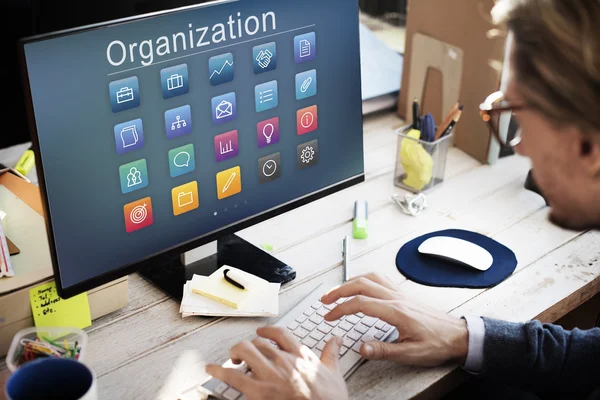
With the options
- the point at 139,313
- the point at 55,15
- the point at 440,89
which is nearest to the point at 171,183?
the point at 139,313

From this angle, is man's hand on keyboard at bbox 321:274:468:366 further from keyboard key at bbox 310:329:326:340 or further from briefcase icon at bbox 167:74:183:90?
briefcase icon at bbox 167:74:183:90

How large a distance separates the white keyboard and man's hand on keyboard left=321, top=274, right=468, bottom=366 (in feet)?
0.09

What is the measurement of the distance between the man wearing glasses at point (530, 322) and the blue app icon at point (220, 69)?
0.39 metres

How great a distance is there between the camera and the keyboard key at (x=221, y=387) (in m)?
1.02

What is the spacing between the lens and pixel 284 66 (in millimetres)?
1220

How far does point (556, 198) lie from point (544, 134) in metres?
0.10

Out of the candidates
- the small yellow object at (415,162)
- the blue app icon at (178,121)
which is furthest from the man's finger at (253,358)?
the small yellow object at (415,162)

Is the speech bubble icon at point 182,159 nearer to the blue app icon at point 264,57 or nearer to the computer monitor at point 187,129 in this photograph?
the computer monitor at point 187,129

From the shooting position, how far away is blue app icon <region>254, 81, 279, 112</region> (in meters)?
1.20

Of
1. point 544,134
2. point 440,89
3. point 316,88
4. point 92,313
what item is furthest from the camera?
point 440,89

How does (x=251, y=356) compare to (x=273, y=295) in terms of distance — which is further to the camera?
(x=273, y=295)

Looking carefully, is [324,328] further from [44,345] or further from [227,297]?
[44,345]

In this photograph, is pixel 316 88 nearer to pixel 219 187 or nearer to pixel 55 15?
pixel 219 187

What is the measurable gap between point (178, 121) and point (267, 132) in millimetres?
183
